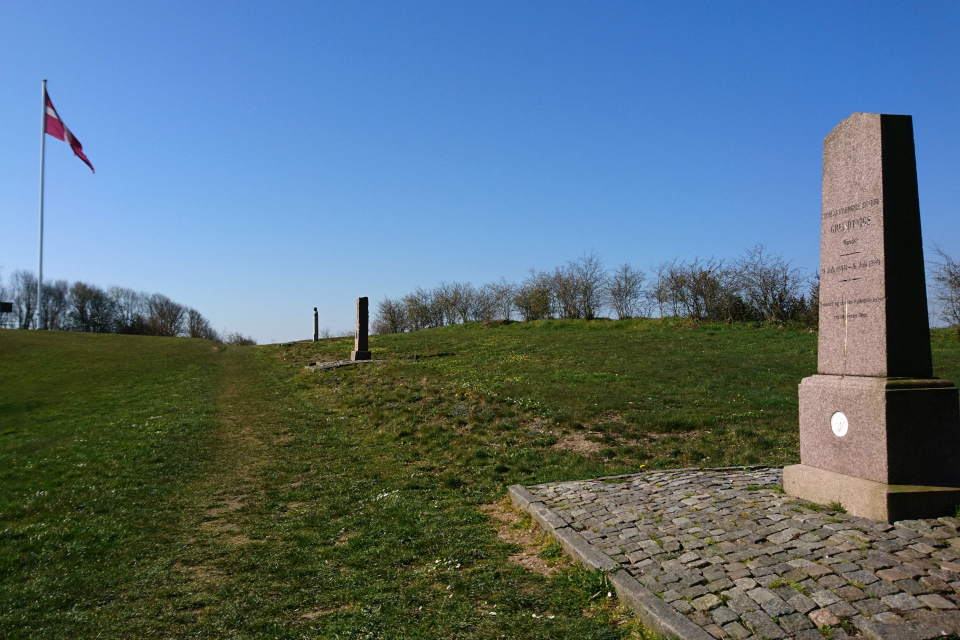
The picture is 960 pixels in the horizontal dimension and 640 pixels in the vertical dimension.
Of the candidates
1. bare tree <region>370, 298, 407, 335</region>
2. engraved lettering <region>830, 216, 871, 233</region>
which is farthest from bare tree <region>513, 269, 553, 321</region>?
engraved lettering <region>830, 216, 871, 233</region>

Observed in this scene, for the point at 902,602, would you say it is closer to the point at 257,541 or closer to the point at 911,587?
the point at 911,587

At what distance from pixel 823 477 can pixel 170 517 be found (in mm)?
8162

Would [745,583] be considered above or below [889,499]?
below

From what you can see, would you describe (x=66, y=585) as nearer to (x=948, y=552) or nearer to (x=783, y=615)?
(x=783, y=615)

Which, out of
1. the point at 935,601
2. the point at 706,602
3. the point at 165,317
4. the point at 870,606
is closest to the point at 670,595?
the point at 706,602

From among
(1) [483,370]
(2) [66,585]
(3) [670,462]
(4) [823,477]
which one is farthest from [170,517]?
(1) [483,370]

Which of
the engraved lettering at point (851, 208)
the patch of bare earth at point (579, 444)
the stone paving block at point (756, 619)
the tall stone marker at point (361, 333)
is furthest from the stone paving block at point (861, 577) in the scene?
the tall stone marker at point (361, 333)

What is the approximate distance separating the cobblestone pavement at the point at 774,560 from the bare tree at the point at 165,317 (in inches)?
3344

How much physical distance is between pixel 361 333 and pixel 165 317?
72.1 m

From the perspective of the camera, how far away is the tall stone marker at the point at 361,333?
2566 centimetres

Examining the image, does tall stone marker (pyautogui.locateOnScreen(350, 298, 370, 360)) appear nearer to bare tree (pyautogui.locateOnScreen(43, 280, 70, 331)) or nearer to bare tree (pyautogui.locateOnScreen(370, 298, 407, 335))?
bare tree (pyautogui.locateOnScreen(370, 298, 407, 335))

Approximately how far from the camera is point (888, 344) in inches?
219

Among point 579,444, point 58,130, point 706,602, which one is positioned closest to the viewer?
point 706,602

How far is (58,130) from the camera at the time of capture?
44.4 metres
